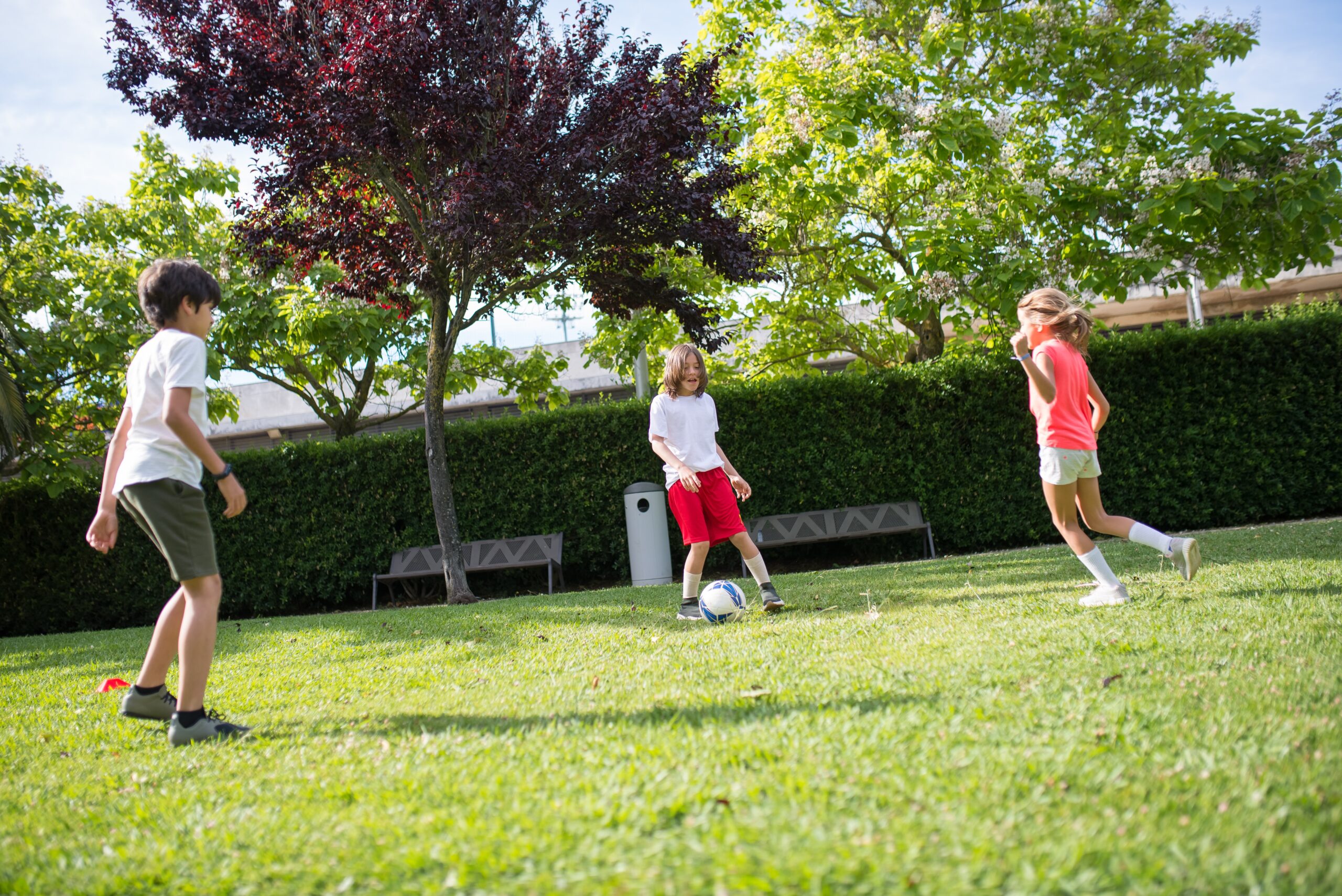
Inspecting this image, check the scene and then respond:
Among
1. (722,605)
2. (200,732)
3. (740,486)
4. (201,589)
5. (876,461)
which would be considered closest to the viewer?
(200,732)

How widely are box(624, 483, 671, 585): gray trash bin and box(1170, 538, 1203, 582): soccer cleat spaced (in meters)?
6.60

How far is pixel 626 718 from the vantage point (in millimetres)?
3133

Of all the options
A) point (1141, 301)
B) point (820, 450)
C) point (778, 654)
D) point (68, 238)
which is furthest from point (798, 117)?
point (1141, 301)

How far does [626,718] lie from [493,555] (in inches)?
341

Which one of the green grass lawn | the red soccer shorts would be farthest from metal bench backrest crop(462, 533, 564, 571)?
the green grass lawn

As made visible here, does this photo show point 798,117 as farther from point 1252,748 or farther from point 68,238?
point 68,238

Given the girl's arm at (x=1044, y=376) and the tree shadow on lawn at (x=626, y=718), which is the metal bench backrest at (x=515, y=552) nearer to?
the girl's arm at (x=1044, y=376)

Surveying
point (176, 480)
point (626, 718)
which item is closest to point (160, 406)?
point (176, 480)

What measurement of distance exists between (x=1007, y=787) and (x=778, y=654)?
213 cm

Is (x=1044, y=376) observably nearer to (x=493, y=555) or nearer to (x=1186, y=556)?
(x=1186, y=556)

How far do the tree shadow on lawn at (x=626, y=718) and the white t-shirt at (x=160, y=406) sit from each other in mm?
1170

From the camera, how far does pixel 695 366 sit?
6.11 metres

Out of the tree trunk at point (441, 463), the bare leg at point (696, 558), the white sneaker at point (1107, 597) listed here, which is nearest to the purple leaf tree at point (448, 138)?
the tree trunk at point (441, 463)

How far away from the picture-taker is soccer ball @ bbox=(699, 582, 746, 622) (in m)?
5.76
